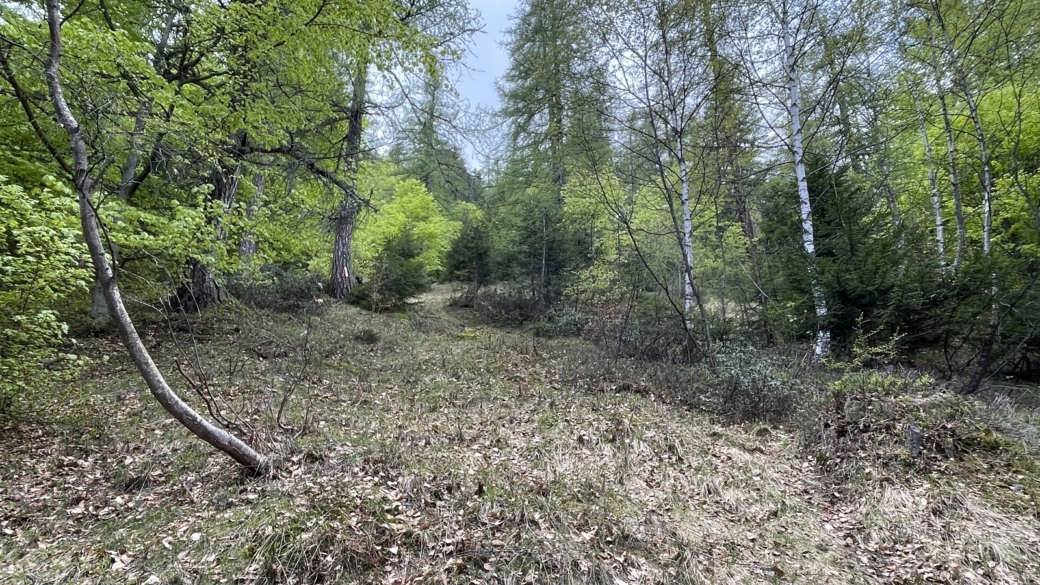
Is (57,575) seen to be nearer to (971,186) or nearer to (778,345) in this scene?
(778,345)

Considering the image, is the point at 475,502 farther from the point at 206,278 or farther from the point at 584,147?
the point at 206,278

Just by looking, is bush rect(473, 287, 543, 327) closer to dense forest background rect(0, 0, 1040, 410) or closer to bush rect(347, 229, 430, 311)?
dense forest background rect(0, 0, 1040, 410)

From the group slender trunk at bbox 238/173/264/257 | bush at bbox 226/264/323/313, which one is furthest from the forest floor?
bush at bbox 226/264/323/313

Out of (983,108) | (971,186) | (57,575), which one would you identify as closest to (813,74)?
(983,108)

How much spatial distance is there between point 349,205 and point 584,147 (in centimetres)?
505

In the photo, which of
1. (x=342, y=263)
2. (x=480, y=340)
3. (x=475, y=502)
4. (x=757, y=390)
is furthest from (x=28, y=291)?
(x=342, y=263)

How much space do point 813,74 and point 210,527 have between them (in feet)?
37.3

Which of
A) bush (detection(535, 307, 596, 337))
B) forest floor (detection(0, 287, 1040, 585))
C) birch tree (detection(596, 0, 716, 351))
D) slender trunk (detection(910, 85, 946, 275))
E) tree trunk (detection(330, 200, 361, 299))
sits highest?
birch tree (detection(596, 0, 716, 351))

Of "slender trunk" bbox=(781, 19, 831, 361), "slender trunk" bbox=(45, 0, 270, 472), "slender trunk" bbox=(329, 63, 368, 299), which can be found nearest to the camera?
"slender trunk" bbox=(45, 0, 270, 472)

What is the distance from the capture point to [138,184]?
241 inches

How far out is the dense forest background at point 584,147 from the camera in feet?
13.5

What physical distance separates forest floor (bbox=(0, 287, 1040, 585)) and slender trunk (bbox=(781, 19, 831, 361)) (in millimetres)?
2550

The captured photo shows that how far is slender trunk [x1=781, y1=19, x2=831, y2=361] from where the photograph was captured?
6.41 meters

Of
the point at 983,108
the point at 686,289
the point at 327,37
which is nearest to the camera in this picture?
the point at 327,37
